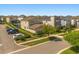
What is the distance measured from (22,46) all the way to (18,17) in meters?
0.27

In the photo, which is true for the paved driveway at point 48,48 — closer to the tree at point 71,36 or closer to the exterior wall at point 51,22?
the tree at point 71,36

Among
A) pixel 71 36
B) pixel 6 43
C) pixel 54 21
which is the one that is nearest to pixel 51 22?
pixel 54 21

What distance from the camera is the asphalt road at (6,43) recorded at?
6496 mm

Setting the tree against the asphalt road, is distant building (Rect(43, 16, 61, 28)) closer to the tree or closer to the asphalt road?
the tree

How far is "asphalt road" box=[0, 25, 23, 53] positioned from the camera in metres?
6.50

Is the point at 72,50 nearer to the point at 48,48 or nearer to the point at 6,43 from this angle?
the point at 48,48

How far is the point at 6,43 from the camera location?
6508mm

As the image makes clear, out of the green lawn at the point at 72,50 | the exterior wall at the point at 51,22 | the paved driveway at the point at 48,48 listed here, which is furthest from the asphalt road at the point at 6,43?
the green lawn at the point at 72,50

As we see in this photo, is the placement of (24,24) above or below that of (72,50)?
above

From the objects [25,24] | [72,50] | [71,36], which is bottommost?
[72,50]

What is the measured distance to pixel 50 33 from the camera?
21.4 feet
